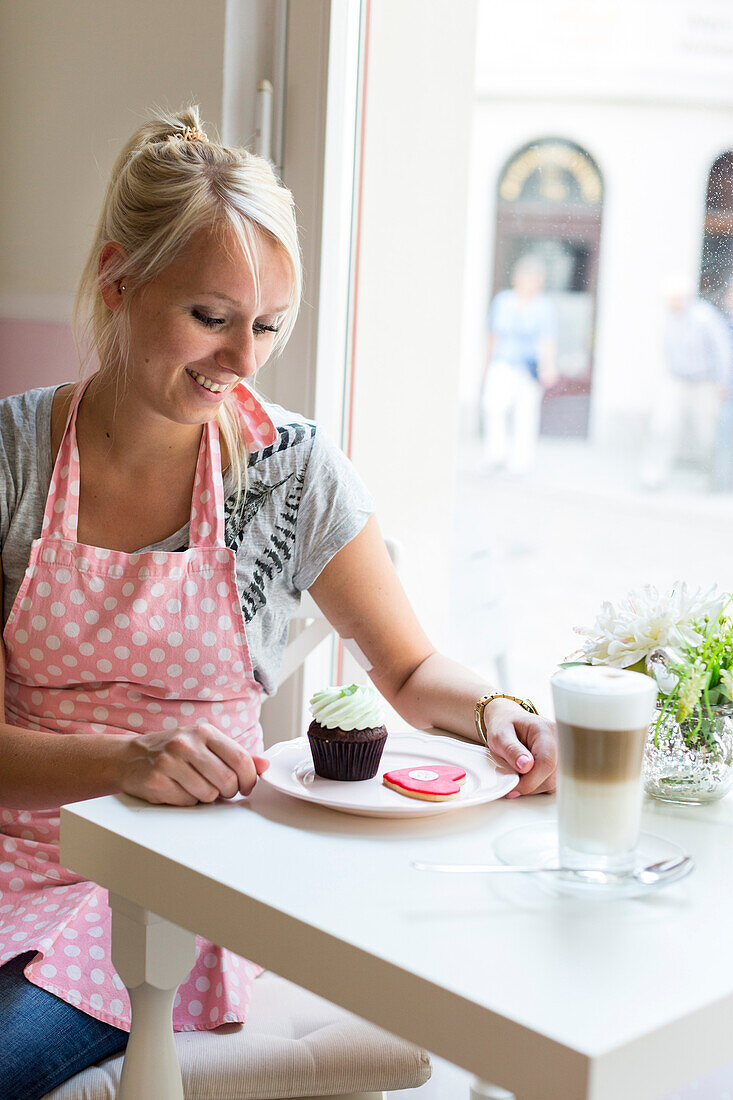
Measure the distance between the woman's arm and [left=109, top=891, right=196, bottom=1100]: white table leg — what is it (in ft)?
1.28

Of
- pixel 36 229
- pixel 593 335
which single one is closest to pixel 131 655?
pixel 593 335

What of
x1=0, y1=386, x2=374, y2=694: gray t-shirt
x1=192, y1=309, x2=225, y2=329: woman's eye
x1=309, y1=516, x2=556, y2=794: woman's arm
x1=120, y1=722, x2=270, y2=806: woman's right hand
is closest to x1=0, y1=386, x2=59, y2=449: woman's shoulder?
x1=0, y1=386, x2=374, y2=694: gray t-shirt

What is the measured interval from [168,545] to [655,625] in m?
0.55

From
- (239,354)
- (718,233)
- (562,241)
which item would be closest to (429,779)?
(239,354)

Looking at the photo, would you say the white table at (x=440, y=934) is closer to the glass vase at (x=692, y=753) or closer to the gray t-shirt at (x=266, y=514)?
the glass vase at (x=692, y=753)

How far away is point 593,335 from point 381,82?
54 centimetres

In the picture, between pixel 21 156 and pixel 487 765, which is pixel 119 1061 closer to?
pixel 487 765

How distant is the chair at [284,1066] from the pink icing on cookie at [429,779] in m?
0.20

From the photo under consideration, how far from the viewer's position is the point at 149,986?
87 cm

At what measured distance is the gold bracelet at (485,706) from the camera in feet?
3.66

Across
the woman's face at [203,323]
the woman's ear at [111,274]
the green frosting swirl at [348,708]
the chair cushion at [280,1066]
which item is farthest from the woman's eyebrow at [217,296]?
the chair cushion at [280,1066]

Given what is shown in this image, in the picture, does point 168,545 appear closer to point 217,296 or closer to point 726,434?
point 217,296

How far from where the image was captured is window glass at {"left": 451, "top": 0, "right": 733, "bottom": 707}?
5.39 ft

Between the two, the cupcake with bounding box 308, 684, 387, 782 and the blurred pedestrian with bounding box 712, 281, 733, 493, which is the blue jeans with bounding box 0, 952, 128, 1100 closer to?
the cupcake with bounding box 308, 684, 387, 782
